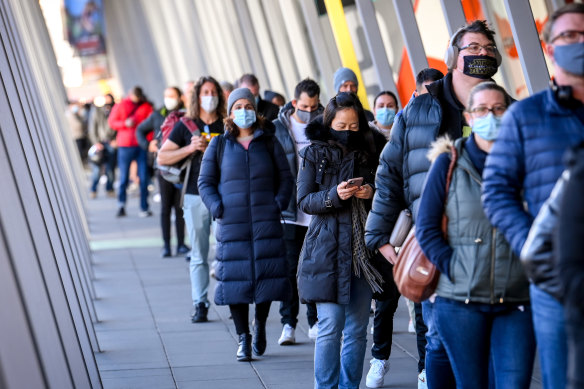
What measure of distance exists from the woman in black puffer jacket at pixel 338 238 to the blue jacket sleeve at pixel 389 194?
1.63 ft

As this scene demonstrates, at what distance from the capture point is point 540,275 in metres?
3.70

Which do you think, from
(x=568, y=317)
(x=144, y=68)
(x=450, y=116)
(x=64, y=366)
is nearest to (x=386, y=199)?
(x=450, y=116)

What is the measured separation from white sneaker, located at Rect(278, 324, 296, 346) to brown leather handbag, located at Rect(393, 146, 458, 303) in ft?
11.9

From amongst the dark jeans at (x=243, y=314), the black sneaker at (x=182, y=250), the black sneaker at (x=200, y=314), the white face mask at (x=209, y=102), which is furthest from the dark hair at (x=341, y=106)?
the black sneaker at (x=182, y=250)

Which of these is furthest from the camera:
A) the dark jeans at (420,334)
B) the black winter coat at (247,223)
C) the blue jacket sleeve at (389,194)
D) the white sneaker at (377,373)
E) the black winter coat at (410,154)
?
the black winter coat at (247,223)

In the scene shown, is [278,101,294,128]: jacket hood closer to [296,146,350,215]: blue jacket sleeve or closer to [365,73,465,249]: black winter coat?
[296,146,350,215]: blue jacket sleeve

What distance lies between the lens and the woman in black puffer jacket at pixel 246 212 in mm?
7672

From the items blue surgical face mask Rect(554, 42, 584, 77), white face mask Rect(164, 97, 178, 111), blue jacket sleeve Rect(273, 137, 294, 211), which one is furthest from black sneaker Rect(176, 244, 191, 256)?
blue surgical face mask Rect(554, 42, 584, 77)

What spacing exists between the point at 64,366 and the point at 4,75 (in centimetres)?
192

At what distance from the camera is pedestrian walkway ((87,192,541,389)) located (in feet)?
23.5

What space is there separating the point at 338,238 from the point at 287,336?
241 cm

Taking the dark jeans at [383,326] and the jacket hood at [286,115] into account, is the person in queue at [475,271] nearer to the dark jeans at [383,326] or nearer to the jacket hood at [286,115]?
the dark jeans at [383,326]

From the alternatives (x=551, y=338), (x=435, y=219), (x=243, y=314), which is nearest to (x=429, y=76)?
(x=243, y=314)

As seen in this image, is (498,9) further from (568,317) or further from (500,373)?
(568,317)
